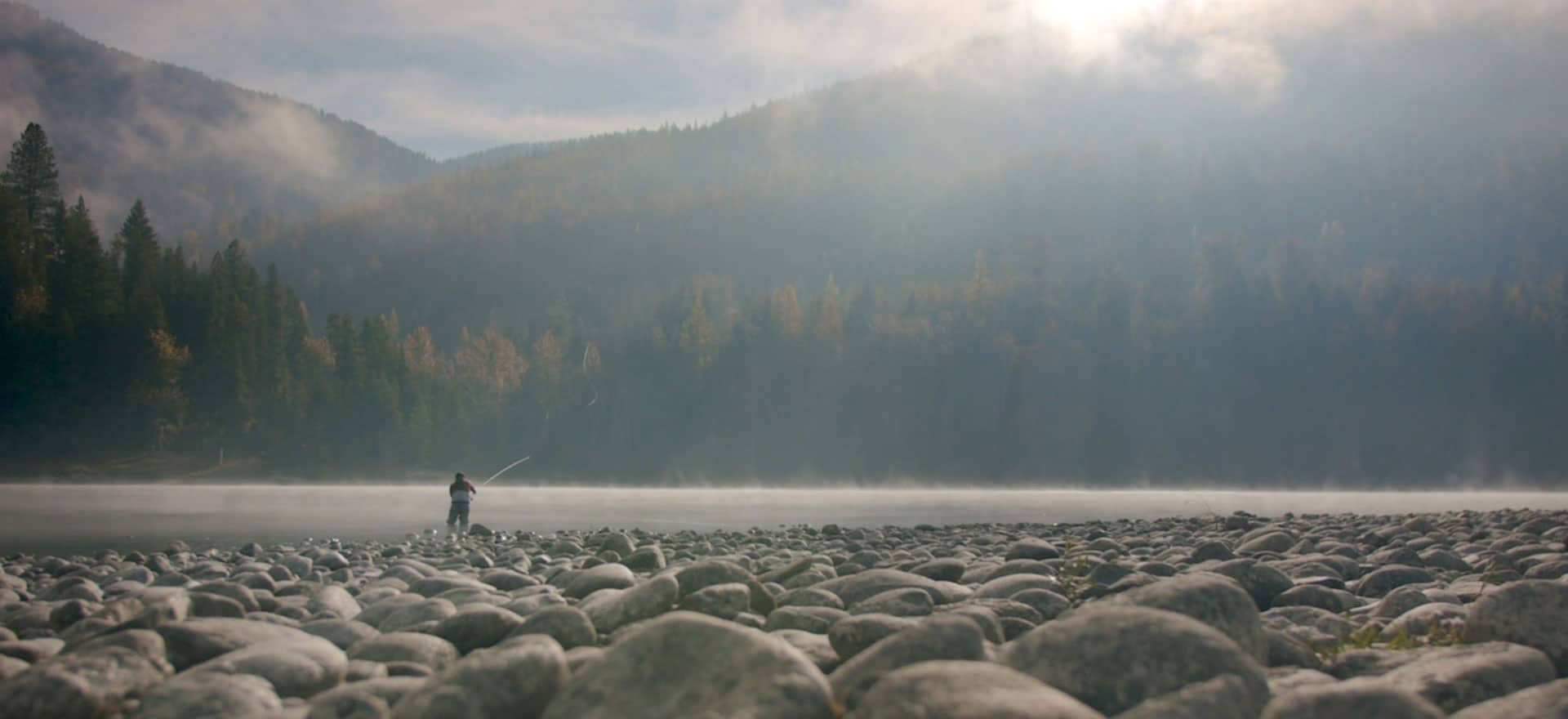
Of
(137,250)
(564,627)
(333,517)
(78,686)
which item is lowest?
(333,517)

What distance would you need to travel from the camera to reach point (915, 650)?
13.0 feet

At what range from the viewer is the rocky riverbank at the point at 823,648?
136 inches

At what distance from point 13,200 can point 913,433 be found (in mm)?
70743

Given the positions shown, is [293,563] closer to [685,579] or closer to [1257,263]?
[685,579]

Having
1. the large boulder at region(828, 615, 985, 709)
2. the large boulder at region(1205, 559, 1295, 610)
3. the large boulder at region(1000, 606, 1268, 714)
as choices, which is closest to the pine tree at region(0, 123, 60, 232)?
the large boulder at region(1205, 559, 1295, 610)

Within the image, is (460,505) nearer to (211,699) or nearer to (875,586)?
(875,586)

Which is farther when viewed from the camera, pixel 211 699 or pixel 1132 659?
pixel 211 699

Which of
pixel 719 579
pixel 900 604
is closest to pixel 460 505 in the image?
pixel 719 579

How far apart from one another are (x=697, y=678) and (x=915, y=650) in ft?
2.73

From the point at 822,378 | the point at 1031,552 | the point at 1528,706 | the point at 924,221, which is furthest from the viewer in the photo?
the point at 924,221

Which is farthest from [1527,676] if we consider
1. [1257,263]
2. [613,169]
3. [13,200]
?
[613,169]

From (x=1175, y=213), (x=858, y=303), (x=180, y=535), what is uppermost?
(x=1175, y=213)

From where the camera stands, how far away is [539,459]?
9288cm

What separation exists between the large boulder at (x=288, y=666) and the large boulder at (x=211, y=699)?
0.38ft
